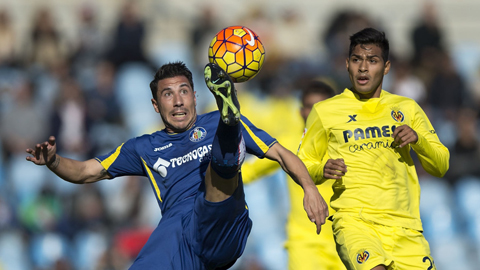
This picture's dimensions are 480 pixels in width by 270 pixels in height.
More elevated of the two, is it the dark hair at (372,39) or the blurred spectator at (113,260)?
the dark hair at (372,39)

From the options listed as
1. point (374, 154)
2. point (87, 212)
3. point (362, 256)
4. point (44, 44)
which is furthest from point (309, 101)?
point (44, 44)

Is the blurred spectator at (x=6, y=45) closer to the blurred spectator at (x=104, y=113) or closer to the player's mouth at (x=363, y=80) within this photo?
the blurred spectator at (x=104, y=113)

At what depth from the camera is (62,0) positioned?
14.9 m

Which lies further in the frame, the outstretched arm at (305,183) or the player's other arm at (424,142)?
the player's other arm at (424,142)

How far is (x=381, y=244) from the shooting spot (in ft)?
17.3

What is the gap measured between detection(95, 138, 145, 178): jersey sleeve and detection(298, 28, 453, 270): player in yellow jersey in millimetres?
1445

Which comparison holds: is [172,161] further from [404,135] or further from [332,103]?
[404,135]

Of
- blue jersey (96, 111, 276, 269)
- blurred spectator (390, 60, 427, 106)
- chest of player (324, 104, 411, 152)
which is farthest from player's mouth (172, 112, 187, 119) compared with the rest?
blurred spectator (390, 60, 427, 106)

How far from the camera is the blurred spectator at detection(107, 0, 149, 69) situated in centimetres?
1308

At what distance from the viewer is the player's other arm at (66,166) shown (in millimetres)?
5496

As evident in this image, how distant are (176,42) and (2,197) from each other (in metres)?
5.05

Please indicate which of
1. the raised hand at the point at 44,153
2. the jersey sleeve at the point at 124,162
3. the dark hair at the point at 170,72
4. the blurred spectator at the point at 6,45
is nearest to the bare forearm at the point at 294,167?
the dark hair at the point at 170,72

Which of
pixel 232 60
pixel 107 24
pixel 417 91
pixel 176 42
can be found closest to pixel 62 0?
pixel 107 24

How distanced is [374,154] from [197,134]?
151 cm
